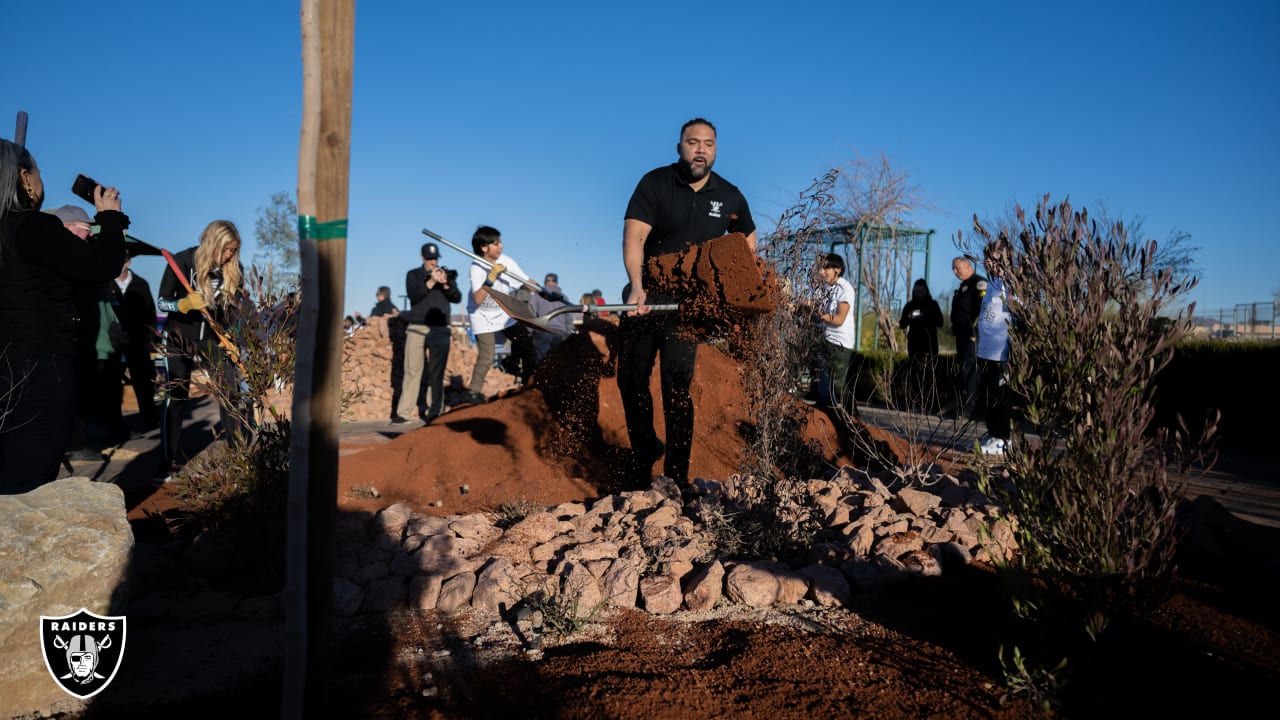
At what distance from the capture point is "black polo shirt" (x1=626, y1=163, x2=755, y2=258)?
4285 millimetres

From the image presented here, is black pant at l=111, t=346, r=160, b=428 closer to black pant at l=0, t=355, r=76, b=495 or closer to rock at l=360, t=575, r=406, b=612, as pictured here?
black pant at l=0, t=355, r=76, b=495

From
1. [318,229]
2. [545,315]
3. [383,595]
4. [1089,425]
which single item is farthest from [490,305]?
[1089,425]

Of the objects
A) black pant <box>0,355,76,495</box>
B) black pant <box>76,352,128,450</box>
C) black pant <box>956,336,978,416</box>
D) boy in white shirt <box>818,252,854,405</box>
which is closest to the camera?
black pant <box>0,355,76,495</box>

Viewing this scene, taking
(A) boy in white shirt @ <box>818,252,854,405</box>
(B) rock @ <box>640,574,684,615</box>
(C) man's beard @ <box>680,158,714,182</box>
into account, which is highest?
(C) man's beard @ <box>680,158,714,182</box>

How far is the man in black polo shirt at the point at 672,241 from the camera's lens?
419cm

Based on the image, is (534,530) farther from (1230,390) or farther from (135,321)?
(1230,390)

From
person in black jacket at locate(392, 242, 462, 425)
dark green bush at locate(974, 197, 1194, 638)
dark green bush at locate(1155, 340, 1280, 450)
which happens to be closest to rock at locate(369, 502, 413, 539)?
dark green bush at locate(974, 197, 1194, 638)

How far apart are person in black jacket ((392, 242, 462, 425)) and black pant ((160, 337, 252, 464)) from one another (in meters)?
3.49

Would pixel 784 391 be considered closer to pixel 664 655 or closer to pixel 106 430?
pixel 664 655

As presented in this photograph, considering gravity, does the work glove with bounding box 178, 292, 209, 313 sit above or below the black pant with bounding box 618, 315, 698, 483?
above

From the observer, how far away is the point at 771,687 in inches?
84.8

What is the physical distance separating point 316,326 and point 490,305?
5.99 metres

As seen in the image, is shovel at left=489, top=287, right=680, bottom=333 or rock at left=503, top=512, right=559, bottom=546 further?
shovel at left=489, top=287, right=680, bottom=333

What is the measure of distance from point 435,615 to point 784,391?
168 centimetres
